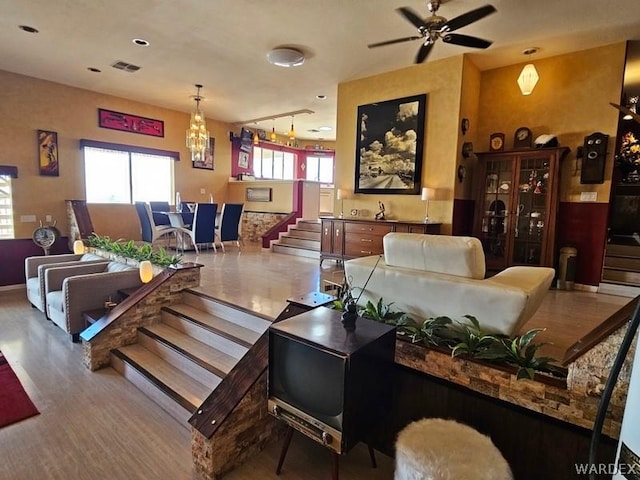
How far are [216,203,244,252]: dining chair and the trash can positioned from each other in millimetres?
5817

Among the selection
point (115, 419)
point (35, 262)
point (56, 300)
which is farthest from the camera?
point (35, 262)

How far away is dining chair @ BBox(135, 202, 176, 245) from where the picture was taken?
6.71 m

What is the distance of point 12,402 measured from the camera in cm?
265

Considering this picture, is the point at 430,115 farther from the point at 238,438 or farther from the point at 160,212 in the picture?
the point at 160,212

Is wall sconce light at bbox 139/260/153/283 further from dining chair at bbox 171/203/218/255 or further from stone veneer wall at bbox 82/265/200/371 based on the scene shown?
dining chair at bbox 171/203/218/255

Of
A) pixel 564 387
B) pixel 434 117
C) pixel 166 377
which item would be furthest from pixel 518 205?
pixel 166 377

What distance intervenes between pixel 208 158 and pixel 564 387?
905 cm

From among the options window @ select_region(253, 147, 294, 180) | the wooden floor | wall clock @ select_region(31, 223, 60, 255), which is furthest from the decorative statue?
window @ select_region(253, 147, 294, 180)

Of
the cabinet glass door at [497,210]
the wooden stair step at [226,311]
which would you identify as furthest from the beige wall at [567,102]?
the wooden stair step at [226,311]

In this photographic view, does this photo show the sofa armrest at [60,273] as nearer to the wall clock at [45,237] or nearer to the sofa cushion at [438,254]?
the wall clock at [45,237]

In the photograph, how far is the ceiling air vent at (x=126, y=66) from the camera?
539 centimetres

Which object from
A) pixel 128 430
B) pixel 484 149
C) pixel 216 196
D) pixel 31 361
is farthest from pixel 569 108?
pixel 216 196

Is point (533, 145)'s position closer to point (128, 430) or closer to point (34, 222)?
point (128, 430)

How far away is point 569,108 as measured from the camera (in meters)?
4.79
